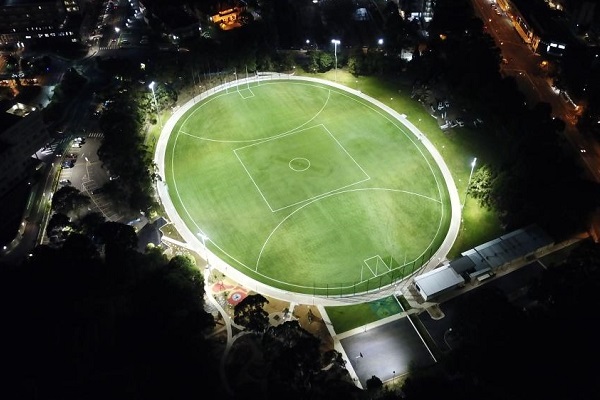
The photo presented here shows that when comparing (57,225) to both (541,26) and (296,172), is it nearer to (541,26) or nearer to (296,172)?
(296,172)

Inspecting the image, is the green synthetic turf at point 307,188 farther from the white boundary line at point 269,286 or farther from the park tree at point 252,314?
the park tree at point 252,314

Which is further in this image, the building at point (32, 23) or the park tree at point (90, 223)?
the building at point (32, 23)

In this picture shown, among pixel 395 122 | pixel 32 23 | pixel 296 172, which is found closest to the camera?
pixel 296 172

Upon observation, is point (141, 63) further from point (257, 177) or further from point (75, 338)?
point (75, 338)

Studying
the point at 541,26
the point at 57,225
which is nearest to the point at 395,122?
the point at 541,26

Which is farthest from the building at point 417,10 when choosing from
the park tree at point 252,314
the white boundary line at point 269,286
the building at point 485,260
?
the park tree at point 252,314

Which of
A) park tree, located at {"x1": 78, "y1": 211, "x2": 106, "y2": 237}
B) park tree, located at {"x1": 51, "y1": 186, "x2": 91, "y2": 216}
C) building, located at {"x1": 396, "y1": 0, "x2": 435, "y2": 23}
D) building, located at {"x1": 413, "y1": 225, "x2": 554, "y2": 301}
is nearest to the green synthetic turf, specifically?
building, located at {"x1": 413, "y1": 225, "x2": 554, "y2": 301}
